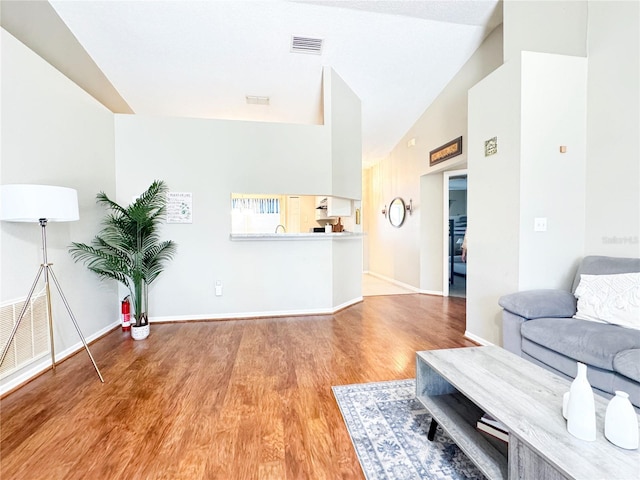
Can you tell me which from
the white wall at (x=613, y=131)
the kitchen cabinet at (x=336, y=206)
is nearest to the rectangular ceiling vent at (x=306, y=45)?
the kitchen cabinet at (x=336, y=206)

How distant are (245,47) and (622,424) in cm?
443

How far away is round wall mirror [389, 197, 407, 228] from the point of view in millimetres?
5773

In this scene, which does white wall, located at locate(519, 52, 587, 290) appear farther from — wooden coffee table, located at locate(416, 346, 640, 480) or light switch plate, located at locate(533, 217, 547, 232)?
wooden coffee table, located at locate(416, 346, 640, 480)

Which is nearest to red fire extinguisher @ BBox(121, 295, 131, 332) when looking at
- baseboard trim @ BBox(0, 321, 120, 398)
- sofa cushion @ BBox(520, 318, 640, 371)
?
baseboard trim @ BBox(0, 321, 120, 398)

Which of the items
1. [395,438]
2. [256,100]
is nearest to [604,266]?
[395,438]

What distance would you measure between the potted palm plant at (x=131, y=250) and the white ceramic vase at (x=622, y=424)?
356 cm

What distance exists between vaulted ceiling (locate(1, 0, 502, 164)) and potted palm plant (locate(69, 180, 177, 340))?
1.71 metres

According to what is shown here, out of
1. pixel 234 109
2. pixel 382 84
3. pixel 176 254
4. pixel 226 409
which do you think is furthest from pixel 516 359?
pixel 234 109

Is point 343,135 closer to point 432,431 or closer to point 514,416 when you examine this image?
point 432,431

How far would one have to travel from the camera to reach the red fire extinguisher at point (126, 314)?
10.9 ft

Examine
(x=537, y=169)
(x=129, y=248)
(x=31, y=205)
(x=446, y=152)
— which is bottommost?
(x=129, y=248)

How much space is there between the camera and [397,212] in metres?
6.01

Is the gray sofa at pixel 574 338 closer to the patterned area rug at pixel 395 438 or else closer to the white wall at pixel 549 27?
the patterned area rug at pixel 395 438

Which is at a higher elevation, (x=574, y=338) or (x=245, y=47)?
(x=245, y=47)
